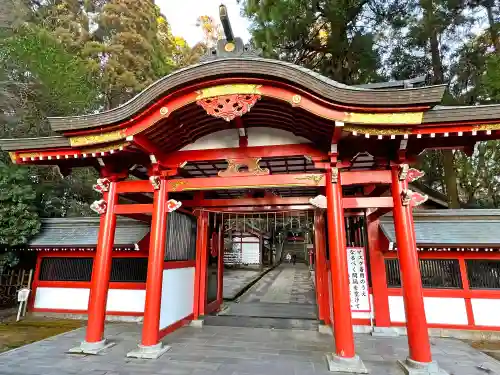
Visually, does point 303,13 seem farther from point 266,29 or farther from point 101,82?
point 101,82

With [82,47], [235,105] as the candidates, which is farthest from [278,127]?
[82,47]

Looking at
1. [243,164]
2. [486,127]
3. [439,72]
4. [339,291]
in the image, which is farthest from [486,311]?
[439,72]

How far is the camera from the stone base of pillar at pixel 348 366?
465 centimetres

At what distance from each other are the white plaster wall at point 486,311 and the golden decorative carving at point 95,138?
347 inches

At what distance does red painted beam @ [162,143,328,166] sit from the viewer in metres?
5.64

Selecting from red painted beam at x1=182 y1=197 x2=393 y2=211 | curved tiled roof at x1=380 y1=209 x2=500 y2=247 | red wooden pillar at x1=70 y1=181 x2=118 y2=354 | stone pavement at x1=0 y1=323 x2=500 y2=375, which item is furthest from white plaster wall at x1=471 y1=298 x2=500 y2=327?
red wooden pillar at x1=70 y1=181 x2=118 y2=354

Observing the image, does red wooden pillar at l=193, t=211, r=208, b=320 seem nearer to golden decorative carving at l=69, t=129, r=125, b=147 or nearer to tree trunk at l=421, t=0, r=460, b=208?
golden decorative carving at l=69, t=129, r=125, b=147

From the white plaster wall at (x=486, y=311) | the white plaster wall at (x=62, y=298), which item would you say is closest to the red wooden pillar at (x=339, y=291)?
the white plaster wall at (x=486, y=311)

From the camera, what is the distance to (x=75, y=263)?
9008 mm

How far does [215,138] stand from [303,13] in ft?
33.3

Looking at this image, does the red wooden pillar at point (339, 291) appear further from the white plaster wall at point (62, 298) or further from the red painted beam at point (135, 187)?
the white plaster wall at point (62, 298)

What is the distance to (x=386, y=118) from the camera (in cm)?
472

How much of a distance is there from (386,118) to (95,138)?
17.5 feet

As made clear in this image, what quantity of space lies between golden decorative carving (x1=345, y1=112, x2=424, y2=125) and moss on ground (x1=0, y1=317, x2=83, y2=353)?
8.06 m
